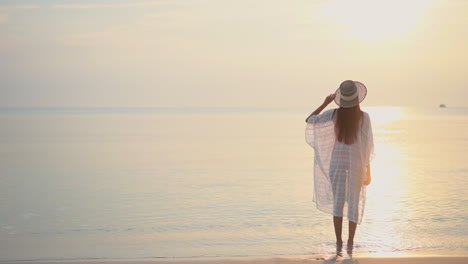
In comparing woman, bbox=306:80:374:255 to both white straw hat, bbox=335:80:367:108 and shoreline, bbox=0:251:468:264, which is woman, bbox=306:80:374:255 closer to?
white straw hat, bbox=335:80:367:108

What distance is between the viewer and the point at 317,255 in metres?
6.60

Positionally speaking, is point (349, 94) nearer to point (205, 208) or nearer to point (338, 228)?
point (338, 228)

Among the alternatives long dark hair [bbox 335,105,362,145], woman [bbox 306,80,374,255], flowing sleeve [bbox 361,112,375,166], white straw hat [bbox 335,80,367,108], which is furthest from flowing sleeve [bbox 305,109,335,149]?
flowing sleeve [bbox 361,112,375,166]

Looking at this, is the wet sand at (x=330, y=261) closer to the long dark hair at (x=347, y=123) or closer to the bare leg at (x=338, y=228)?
the bare leg at (x=338, y=228)

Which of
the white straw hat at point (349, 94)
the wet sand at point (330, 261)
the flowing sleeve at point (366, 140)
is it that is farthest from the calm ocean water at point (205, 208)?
the white straw hat at point (349, 94)

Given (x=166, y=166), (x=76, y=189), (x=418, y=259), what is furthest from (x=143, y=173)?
(x=418, y=259)

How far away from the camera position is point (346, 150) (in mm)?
6414

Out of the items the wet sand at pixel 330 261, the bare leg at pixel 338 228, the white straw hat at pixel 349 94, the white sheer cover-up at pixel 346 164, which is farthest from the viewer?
the bare leg at pixel 338 228

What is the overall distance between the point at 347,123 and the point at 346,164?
0.45 metres

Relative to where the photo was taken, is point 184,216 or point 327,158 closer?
point 327,158

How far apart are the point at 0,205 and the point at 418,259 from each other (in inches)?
275

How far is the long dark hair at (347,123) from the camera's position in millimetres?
Result: 6289

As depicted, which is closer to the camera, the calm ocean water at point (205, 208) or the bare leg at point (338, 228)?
the bare leg at point (338, 228)

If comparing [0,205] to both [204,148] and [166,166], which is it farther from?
[204,148]
